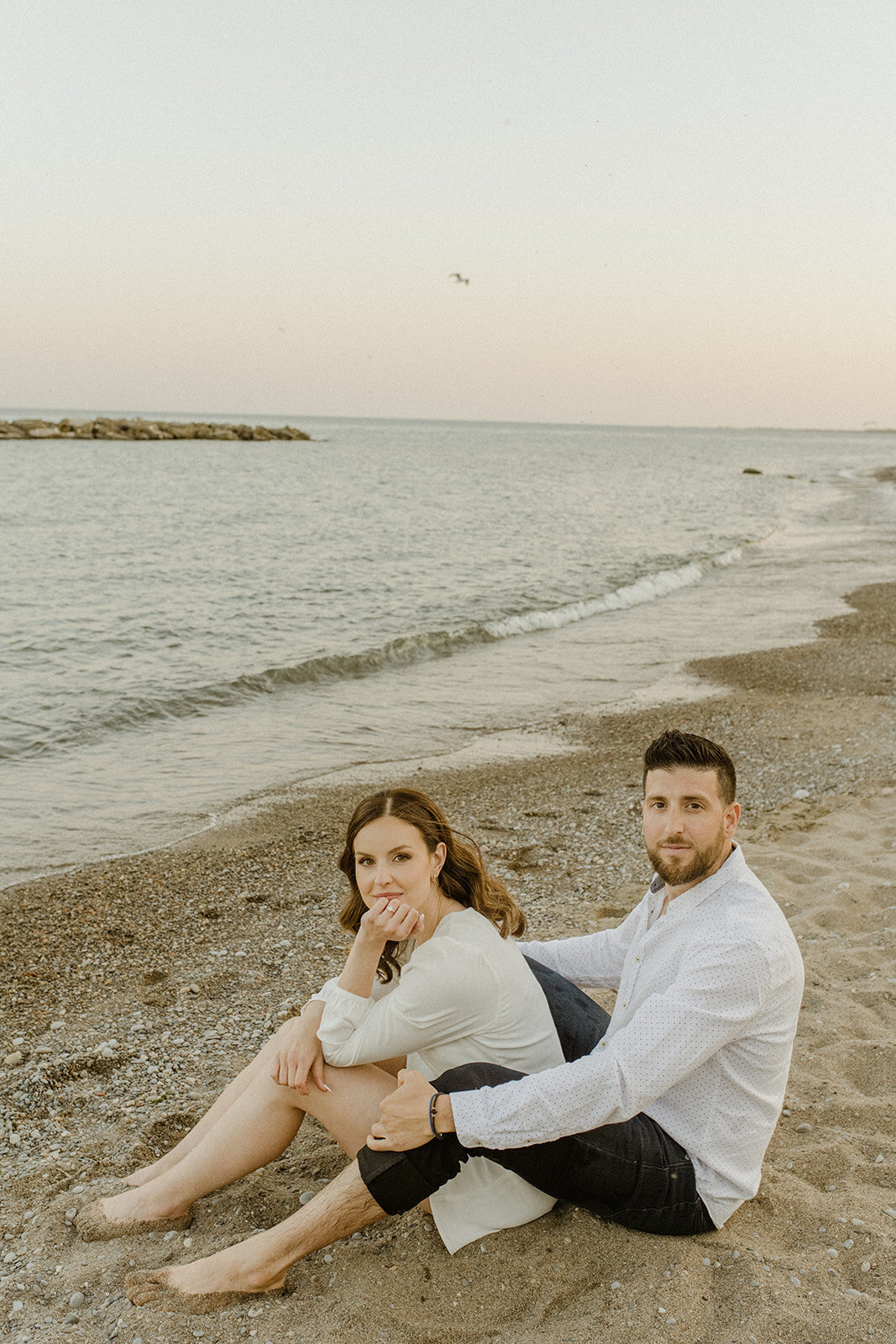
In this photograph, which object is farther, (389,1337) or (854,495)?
(854,495)

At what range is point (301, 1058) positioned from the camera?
319 centimetres

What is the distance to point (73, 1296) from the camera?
3123 millimetres

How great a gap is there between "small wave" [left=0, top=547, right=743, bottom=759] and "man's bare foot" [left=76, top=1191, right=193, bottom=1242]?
24.3 feet

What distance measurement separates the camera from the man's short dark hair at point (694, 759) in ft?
10.00

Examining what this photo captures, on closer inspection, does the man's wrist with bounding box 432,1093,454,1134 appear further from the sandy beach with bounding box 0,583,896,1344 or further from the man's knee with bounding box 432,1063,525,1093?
the sandy beach with bounding box 0,583,896,1344

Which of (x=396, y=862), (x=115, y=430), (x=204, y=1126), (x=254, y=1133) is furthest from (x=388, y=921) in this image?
(x=115, y=430)

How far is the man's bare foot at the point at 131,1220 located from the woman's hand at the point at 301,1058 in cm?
68

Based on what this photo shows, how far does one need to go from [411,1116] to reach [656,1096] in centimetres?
69

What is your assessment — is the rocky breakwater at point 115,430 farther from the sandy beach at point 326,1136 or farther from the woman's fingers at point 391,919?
the woman's fingers at point 391,919

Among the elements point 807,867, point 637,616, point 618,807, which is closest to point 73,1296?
point 807,867

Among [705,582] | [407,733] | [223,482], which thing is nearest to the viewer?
[407,733]

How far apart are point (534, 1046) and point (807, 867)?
12.2ft

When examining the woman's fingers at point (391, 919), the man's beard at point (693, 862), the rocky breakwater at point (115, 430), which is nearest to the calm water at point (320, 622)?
the woman's fingers at point (391, 919)

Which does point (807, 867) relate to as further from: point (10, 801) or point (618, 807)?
point (10, 801)
